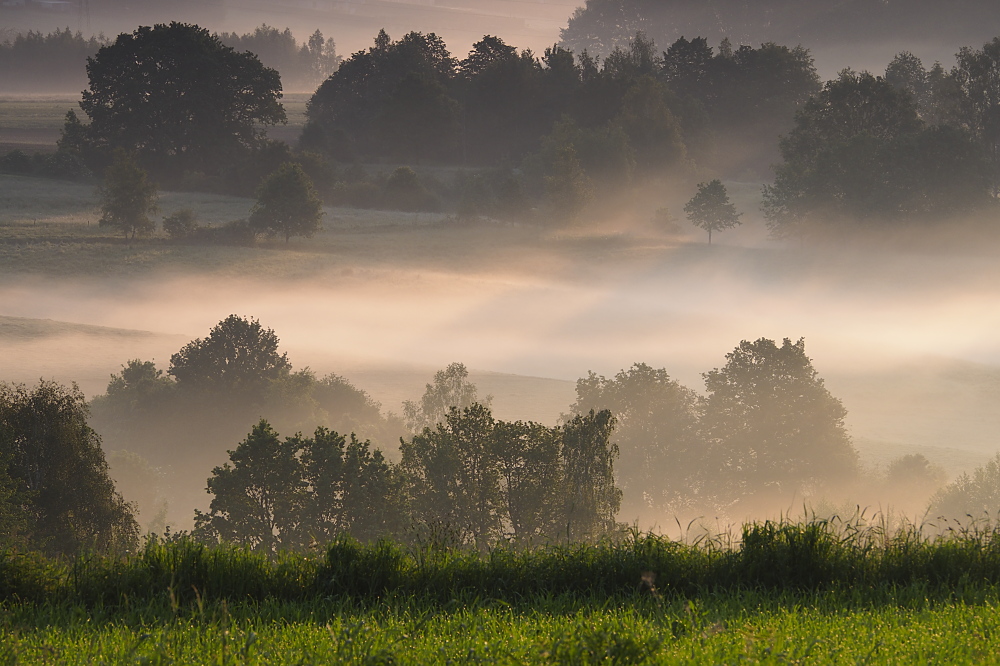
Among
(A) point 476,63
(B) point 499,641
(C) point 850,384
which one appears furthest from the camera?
(A) point 476,63

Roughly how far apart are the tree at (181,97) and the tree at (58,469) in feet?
328

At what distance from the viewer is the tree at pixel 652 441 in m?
60.7

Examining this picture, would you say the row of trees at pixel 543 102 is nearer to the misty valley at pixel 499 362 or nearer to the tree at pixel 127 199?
the misty valley at pixel 499 362

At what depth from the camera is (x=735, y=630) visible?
567cm

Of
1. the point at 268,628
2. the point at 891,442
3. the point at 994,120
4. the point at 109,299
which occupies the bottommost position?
the point at 891,442

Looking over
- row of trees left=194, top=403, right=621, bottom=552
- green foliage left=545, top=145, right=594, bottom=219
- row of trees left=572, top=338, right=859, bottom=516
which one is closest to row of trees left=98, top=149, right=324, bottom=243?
green foliage left=545, top=145, right=594, bottom=219

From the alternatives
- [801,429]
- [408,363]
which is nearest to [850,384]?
[801,429]

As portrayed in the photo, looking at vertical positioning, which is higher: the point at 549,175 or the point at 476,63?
the point at 476,63

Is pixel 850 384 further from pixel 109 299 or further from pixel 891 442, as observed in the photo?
pixel 109 299

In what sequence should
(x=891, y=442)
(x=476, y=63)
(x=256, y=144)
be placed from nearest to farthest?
(x=891, y=442) < (x=256, y=144) < (x=476, y=63)

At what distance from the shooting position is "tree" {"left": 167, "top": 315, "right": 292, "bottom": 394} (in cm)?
6312

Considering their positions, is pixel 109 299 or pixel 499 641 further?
pixel 109 299

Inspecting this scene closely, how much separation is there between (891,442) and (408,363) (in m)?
43.9

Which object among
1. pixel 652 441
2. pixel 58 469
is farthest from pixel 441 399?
pixel 58 469
